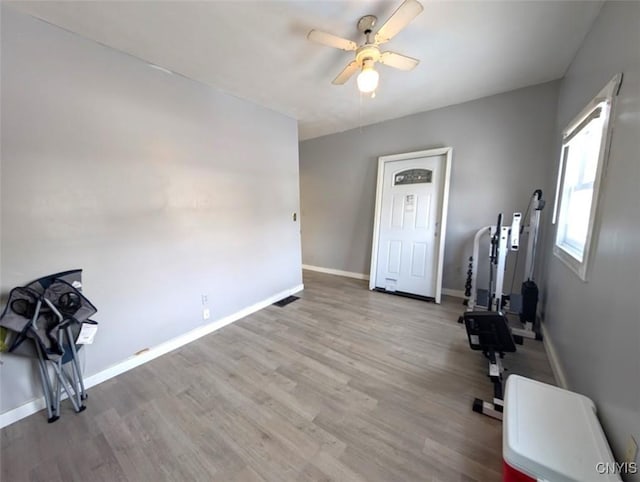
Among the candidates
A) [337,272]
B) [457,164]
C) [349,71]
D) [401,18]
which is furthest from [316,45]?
[337,272]

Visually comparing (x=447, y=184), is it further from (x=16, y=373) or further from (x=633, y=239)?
(x=16, y=373)

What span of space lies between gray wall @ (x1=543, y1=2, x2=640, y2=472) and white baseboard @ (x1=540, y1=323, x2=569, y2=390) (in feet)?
0.27

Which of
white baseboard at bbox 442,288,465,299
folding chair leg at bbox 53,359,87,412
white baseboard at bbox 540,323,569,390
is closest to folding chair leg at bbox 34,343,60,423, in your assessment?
folding chair leg at bbox 53,359,87,412

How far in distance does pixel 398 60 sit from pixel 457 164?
6.46ft

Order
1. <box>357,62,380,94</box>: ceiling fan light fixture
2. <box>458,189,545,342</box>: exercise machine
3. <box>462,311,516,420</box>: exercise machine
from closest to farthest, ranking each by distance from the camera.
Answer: <box>357,62,380,94</box>: ceiling fan light fixture
<box>462,311,516,420</box>: exercise machine
<box>458,189,545,342</box>: exercise machine

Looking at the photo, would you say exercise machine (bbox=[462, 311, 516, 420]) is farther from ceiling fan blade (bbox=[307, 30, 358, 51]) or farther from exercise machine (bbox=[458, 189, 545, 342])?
ceiling fan blade (bbox=[307, 30, 358, 51])

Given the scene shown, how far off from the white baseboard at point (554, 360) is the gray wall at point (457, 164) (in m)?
1.15

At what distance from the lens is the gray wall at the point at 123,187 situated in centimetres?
154

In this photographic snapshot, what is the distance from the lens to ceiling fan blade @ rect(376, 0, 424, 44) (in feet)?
4.24

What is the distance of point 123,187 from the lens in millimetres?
1941

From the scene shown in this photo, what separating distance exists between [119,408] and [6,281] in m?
1.05

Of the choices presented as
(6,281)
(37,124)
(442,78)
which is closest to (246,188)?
(37,124)

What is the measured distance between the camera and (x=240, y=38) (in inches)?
72.5

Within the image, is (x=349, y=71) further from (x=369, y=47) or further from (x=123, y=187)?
(x=123, y=187)
